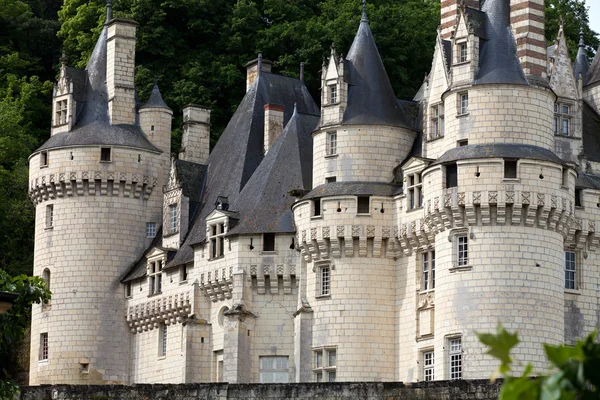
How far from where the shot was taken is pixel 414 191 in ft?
132

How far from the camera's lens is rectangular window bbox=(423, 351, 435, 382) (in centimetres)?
3858

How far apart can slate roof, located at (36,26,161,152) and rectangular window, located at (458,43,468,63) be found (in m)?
14.4

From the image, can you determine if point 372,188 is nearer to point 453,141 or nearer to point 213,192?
point 453,141

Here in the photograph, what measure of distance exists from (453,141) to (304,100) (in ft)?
39.2

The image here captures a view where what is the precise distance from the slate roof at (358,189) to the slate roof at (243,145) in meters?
5.55

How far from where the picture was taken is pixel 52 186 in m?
49.2

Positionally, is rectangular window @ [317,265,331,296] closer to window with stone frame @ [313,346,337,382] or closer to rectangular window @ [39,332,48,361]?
window with stone frame @ [313,346,337,382]

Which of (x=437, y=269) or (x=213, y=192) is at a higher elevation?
(x=213, y=192)

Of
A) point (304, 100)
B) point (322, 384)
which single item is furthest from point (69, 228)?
point (322, 384)

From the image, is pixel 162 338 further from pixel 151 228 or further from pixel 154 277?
pixel 151 228

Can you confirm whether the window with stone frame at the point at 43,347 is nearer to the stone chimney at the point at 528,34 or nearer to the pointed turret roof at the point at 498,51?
the pointed turret roof at the point at 498,51

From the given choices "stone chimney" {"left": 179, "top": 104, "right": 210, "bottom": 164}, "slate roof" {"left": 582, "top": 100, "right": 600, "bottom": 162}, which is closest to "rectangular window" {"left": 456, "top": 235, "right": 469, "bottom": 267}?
"slate roof" {"left": 582, "top": 100, "right": 600, "bottom": 162}

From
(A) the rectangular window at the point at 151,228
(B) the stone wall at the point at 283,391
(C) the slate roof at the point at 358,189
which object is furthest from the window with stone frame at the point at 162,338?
(B) the stone wall at the point at 283,391

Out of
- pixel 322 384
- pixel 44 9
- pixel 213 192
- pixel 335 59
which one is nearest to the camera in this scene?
pixel 322 384
